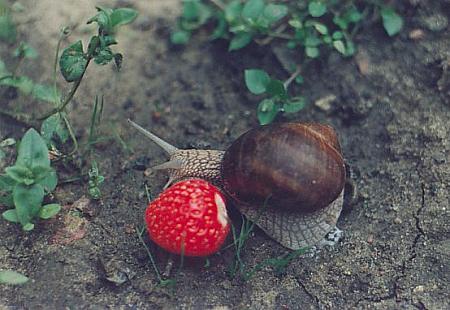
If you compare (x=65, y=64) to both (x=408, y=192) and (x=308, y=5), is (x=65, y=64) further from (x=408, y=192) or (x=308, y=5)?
(x=408, y=192)

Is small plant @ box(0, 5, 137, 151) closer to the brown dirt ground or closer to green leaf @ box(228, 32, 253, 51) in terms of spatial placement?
the brown dirt ground

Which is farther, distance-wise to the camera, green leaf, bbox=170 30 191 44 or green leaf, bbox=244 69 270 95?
green leaf, bbox=170 30 191 44

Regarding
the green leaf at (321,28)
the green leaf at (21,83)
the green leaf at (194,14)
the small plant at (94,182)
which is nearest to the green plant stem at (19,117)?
the green leaf at (21,83)

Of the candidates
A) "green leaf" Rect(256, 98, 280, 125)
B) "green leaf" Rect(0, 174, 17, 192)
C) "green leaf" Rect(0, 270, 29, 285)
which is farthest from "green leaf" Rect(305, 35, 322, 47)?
"green leaf" Rect(0, 270, 29, 285)

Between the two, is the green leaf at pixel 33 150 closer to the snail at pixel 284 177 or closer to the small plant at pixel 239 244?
the snail at pixel 284 177

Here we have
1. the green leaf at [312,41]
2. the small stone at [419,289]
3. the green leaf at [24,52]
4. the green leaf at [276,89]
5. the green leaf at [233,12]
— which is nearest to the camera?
the small stone at [419,289]

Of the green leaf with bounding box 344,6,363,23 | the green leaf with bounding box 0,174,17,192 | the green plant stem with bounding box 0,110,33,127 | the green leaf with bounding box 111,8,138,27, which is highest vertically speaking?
the green leaf with bounding box 111,8,138,27
